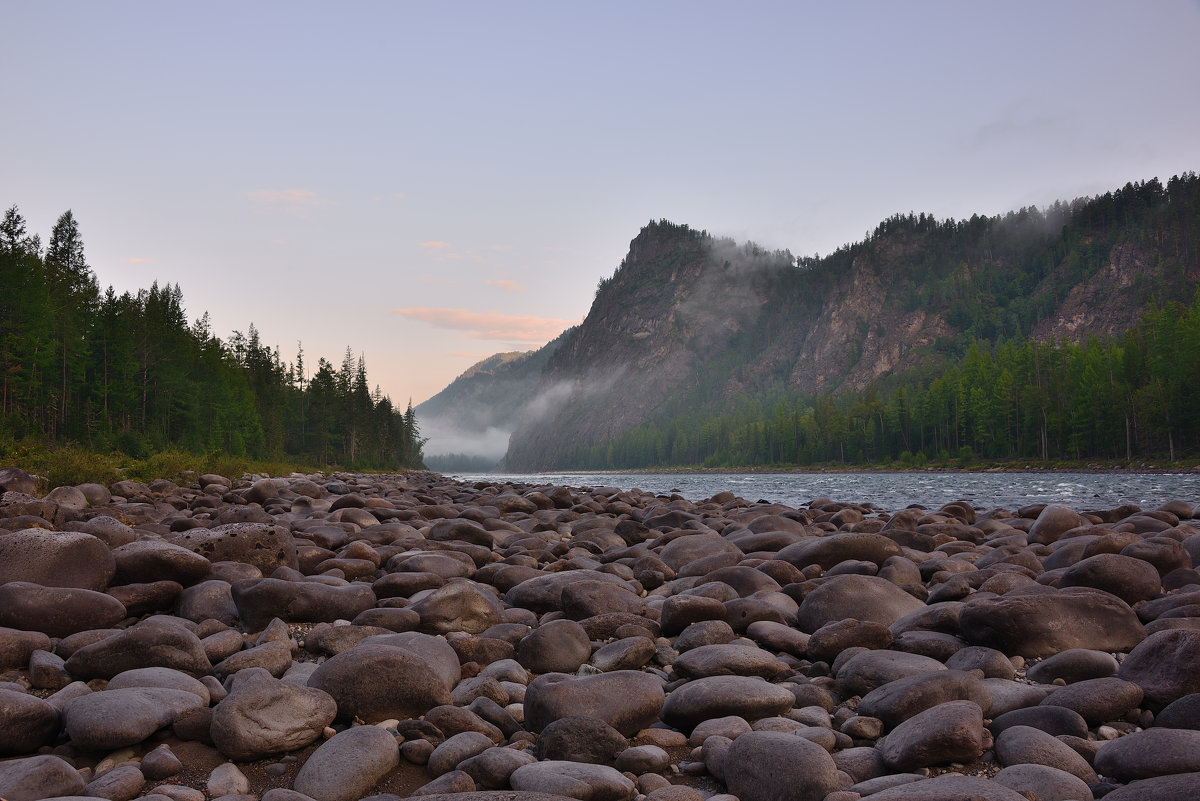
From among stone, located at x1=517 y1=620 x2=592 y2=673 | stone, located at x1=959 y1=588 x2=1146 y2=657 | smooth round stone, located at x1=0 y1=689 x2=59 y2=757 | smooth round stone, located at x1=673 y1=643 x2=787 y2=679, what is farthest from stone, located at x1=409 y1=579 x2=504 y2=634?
stone, located at x1=959 y1=588 x2=1146 y2=657

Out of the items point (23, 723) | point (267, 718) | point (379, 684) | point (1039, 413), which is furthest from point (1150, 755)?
point (1039, 413)

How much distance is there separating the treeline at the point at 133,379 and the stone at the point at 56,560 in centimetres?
2558

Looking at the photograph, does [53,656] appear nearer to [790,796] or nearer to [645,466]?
[790,796]

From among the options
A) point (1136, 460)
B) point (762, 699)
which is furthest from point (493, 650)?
point (1136, 460)

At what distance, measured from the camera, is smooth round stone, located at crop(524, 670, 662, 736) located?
408 centimetres

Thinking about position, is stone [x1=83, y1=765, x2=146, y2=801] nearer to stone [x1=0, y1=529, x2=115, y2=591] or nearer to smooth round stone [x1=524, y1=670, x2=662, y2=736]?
smooth round stone [x1=524, y1=670, x2=662, y2=736]

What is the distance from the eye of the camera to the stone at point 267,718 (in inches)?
142

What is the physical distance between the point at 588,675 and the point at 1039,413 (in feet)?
267

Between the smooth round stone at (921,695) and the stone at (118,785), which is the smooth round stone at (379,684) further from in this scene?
the smooth round stone at (921,695)

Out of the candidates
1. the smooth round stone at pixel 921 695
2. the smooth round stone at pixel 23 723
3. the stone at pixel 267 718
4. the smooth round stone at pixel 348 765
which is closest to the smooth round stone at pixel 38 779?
the smooth round stone at pixel 23 723

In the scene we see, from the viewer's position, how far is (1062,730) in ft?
12.3

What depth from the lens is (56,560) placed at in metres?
5.95

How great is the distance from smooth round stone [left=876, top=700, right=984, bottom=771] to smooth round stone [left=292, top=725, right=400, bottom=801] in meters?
2.48

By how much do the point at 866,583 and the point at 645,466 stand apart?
161029 millimetres
